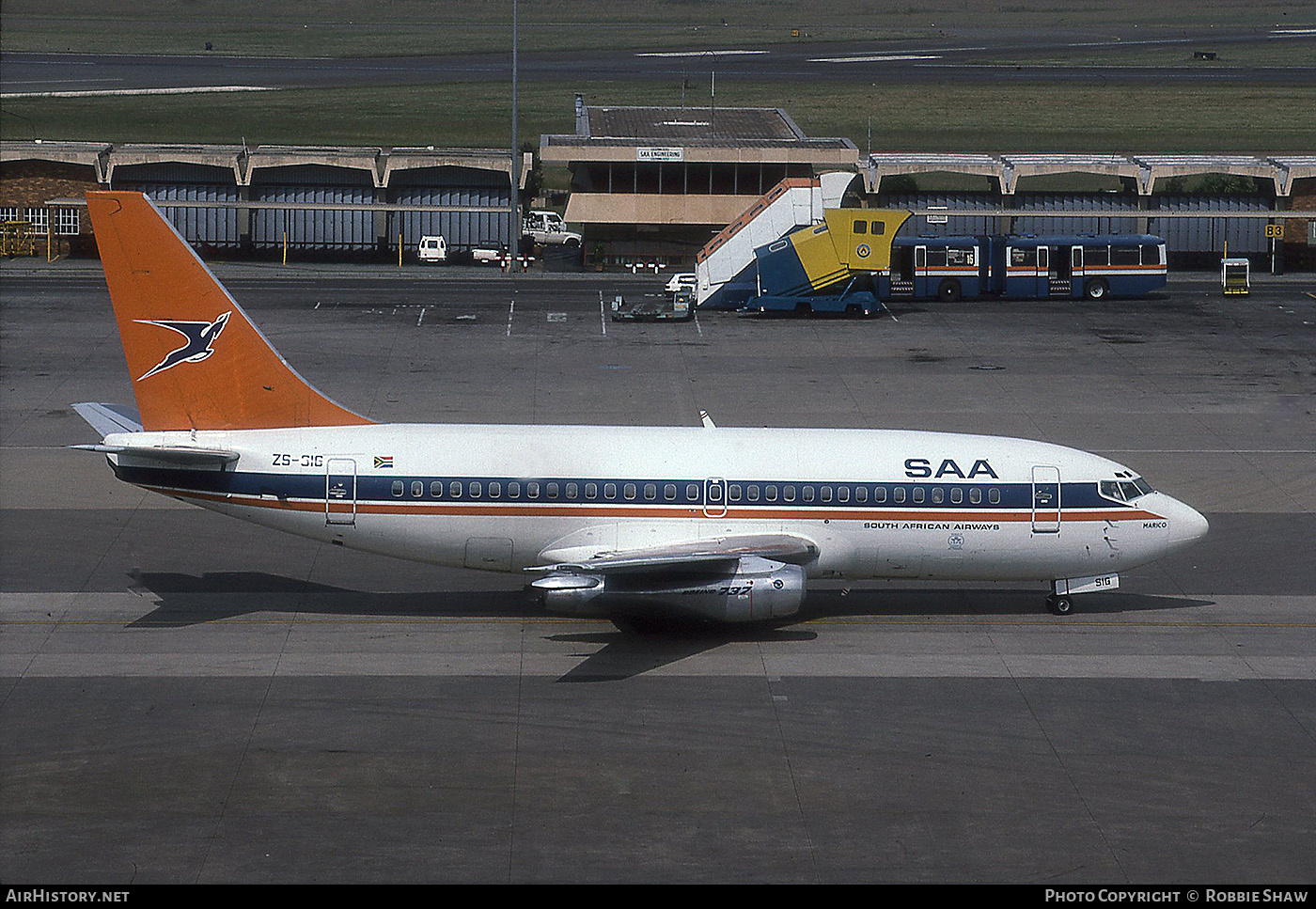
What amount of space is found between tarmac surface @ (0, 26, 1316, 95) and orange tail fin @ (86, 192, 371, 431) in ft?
350

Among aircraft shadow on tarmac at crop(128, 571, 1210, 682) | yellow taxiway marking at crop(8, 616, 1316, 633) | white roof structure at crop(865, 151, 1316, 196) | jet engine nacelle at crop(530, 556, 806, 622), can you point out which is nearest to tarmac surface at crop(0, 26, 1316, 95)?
white roof structure at crop(865, 151, 1316, 196)

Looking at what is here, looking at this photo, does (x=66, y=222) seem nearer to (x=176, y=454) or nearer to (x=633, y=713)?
(x=176, y=454)

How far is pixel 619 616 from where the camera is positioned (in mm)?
30359

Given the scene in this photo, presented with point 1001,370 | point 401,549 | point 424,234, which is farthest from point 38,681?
point 424,234

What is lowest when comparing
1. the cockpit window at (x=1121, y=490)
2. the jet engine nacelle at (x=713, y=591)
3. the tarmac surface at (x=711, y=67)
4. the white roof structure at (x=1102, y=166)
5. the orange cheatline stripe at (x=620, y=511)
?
the jet engine nacelle at (x=713, y=591)

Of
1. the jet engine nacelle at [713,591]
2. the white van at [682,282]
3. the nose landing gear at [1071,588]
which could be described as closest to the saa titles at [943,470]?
the nose landing gear at [1071,588]

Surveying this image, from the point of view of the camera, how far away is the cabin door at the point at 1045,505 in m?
A: 31.3

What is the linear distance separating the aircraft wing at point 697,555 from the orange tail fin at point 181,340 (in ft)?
21.6

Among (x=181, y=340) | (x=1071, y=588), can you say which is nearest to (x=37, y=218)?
(x=181, y=340)

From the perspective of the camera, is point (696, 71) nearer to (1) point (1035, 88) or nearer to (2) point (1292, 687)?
(1) point (1035, 88)

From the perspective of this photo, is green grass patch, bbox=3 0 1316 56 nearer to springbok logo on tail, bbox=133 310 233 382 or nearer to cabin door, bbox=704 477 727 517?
springbok logo on tail, bbox=133 310 233 382

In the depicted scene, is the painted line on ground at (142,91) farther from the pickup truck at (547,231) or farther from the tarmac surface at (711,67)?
the pickup truck at (547,231)

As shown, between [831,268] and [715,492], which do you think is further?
[831,268]

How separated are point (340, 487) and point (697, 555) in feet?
24.5
